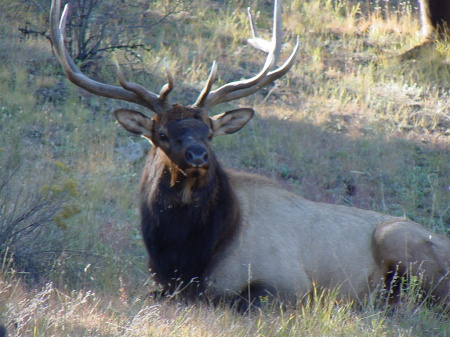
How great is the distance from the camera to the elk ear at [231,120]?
6.71 meters

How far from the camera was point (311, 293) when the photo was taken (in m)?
6.46

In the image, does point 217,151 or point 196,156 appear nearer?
point 196,156

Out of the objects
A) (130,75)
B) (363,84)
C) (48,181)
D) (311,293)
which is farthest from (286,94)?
(311,293)

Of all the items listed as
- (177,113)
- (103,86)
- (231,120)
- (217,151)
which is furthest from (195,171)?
(217,151)

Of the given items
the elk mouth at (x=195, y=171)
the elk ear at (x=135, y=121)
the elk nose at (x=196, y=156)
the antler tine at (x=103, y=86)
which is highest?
the antler tine at (x=103, y=86)

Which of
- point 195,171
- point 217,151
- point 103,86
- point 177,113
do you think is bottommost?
point 217,151

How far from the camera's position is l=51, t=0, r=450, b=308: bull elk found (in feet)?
19.8

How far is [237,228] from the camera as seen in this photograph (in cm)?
636

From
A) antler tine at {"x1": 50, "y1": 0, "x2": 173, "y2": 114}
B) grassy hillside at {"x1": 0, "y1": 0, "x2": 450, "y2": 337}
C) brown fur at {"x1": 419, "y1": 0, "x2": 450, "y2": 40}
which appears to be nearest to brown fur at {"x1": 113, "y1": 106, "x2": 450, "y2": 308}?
antler tine at {"x1": 50, "y1": 0, "x2": 173, "y2": 114}

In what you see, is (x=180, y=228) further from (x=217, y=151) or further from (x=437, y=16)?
(x=437, y=16)

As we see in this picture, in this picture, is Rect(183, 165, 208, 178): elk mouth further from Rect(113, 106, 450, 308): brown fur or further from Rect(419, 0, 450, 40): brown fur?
Rect(419, 0, 450, 40): brown fur

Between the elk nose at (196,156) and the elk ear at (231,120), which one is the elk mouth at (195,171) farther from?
the elk ear at (231,120)

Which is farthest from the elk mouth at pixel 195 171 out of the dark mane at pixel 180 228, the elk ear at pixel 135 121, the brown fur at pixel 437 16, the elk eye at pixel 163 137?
the brown fur at pixel 437 16

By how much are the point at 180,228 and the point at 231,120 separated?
133 cm
